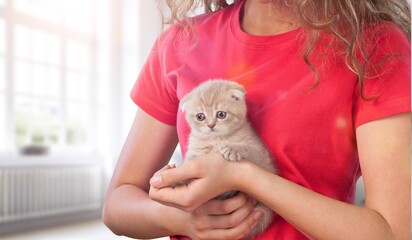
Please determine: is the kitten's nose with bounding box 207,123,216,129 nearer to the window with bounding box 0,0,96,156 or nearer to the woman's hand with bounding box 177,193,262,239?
the woman's hand with bounding box 177,193,262,239

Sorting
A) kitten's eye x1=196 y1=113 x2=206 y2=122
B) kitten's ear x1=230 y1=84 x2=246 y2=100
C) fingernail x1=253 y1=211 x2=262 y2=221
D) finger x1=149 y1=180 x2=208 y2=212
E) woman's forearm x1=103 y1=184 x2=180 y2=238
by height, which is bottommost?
woman's forearm x1=103 y1=184 x2=180 y2=238

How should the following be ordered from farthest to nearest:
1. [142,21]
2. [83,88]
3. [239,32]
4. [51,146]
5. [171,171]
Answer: [51,146]
[83,88]
[142,21]
[239,32]
[171,171]

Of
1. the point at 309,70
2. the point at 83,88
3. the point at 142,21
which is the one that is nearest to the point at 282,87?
the point at 309,70

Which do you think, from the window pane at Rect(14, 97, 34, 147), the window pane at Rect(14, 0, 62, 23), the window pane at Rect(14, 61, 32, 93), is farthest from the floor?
the window pane at Rect(14, 0, 62, 23)

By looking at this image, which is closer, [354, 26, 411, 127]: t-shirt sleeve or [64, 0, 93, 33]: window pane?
[354, 26, 411, 127]: t-shirt sleeve

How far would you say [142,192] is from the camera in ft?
1.73

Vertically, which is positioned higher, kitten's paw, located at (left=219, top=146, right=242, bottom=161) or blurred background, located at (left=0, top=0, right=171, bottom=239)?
kitten's paw, located at (left=219, top=146, right=242, bottom=161)

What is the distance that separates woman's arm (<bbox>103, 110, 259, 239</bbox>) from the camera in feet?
1.56

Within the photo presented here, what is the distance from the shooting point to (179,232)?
1.55ft

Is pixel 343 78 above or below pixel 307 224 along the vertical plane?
above

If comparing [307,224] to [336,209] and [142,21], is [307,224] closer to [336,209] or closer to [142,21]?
[336,209]

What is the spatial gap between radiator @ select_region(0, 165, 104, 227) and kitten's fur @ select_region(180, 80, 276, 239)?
196 cm

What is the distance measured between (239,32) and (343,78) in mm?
125

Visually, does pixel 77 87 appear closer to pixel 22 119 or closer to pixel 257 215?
pixel 22 119
